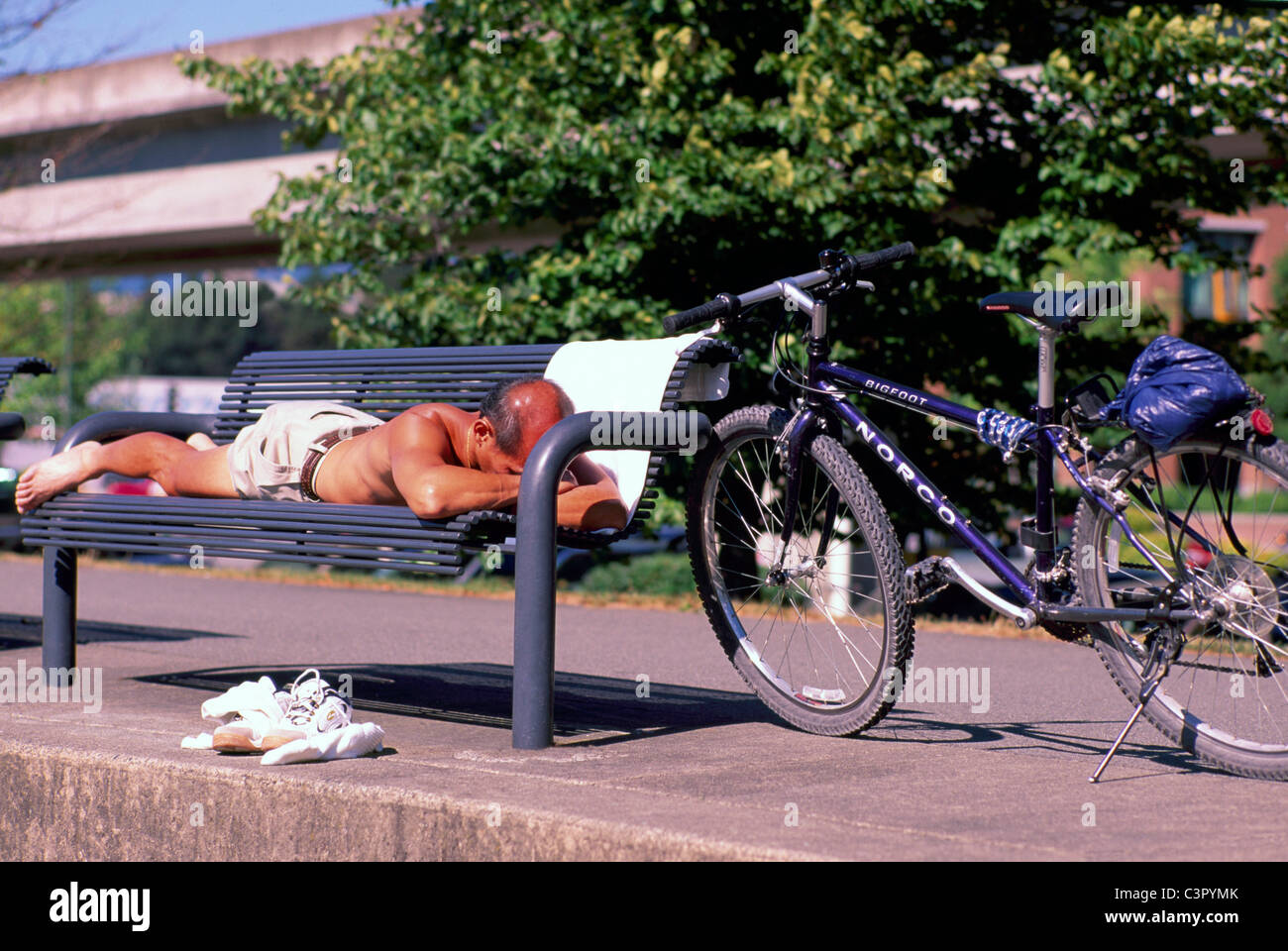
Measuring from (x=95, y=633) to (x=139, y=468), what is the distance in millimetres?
1907

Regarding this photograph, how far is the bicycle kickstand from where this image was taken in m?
3.75

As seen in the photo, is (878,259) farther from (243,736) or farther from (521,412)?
(243,736)

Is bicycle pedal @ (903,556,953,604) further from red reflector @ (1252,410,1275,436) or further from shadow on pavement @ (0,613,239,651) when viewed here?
shadow on pavement @ (0,613,239,651)

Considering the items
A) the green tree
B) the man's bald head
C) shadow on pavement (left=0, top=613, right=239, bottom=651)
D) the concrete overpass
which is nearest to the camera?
the man's bald head

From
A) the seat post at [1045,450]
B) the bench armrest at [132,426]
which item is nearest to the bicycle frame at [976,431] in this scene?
the seat post at [1045,450]

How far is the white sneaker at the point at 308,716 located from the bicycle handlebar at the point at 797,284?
4.65 feet

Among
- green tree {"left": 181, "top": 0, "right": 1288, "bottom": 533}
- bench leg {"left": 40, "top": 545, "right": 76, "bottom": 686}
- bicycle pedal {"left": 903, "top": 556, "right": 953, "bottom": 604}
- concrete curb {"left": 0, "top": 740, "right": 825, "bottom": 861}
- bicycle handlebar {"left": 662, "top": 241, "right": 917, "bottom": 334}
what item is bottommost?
concrete curb {"left": 0, "top": 740, "right": 825, "bottom": 861}

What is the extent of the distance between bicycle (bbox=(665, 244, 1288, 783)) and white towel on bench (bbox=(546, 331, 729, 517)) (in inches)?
4.9

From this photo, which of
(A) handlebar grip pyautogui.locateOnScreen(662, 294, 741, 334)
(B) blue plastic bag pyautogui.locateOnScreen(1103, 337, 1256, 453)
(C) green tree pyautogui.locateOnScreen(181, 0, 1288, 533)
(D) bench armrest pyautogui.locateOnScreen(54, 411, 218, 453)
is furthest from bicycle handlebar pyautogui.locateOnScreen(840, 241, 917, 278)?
(C) green tree pyautogui.locateOnScreen(181, 0, 1288, 533)

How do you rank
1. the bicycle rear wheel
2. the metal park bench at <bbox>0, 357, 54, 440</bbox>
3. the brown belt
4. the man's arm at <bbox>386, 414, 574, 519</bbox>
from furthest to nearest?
the metal park bench at <bbox>0, 357, 54, 440</bbox> < the brown belt < the man's arm at <bbox>386, 414, 574, 519</bbox> < the bicycle rear wheel

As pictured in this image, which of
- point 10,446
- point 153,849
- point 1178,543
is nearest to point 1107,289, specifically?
point 1178,543

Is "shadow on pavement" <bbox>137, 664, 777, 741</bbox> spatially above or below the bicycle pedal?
below

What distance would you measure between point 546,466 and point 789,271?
6.64 metres

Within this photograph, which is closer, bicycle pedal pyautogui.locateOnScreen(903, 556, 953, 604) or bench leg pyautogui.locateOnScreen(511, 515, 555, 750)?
bench leg pyautogui.locateOnScreen(511, 515, 555, 750)
